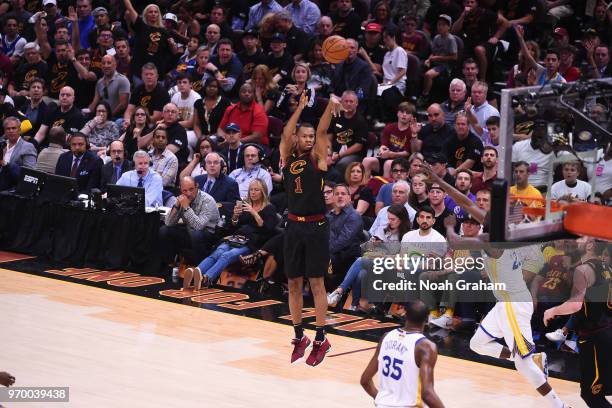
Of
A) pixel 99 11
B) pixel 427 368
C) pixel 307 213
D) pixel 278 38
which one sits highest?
pixel 99 11

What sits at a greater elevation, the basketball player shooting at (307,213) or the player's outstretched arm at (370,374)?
the basketball player shooting at (307,213)

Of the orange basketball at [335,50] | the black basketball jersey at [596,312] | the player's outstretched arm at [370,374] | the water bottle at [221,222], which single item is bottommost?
the player's outstretched arm at [370,374]

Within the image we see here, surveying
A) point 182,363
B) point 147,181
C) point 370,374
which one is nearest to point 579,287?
point 370,374

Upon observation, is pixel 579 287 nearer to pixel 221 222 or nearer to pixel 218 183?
pixel 221 222

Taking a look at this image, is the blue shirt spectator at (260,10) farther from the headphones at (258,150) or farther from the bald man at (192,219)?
the bald man at (192,219)

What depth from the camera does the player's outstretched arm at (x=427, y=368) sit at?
25.3ft

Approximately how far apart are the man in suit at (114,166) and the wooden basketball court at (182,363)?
286cm

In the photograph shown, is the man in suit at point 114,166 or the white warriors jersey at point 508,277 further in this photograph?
the man in suit at point 114,166

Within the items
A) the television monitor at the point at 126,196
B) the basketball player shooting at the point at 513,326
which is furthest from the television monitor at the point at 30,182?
the basketball player shooting at the point at 513,326

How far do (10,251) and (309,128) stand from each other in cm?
848

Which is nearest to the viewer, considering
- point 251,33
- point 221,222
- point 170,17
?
point 221,222

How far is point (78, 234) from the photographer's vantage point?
667 inches

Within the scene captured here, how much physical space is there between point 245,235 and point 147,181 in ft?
6.69

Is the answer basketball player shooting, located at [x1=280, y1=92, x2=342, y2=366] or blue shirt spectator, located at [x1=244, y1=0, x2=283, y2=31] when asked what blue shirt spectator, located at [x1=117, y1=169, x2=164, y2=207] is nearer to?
blue shirt spectator, located at [x1=244, y1=0, x2=283, y2=31]
